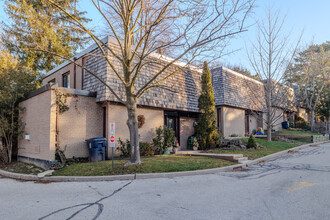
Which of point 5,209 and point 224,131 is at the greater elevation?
point 224,131

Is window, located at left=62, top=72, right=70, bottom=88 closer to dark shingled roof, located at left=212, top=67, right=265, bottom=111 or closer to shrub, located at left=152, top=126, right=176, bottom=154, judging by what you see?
shrub, located at left=152, top=126, right=176, bottom=154

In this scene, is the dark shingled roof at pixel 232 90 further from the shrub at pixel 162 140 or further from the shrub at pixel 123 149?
the shrub at pixel 123 149

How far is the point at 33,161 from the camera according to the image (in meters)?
10.8

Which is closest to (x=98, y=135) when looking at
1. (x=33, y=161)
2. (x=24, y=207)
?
(x=33, y=161)

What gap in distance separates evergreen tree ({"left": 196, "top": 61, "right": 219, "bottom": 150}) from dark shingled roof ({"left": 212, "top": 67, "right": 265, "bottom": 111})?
2830mm

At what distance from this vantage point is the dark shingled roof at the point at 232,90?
18.2 m

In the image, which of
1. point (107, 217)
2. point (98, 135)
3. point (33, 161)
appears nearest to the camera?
point (107, 217)

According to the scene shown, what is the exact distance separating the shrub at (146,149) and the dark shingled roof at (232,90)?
7.85 meters

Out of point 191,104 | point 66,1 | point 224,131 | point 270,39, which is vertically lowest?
point 224,131

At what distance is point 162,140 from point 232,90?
8730 mm

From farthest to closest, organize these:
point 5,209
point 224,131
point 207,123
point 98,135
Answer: point 224,131
point 207,123
point 98,135
point 5,209

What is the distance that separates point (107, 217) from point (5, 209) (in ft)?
7.86

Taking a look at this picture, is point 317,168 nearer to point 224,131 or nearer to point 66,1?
point 224,131

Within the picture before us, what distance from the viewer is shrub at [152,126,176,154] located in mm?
13217
